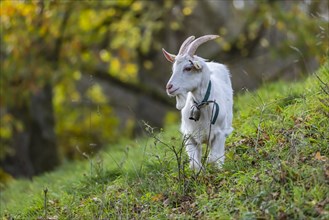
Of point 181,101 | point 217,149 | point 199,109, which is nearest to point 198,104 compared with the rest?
point 199,109

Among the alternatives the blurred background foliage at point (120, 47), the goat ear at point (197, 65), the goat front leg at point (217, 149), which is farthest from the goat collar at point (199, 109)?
the blurred background foliage at point (120, 47)

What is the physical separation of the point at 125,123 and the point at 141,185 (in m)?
16.6

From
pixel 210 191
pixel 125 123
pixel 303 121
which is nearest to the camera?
pixel 210 191

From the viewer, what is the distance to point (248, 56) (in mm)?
17875

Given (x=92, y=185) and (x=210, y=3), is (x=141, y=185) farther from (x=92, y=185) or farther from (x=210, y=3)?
(x=210, y=3)

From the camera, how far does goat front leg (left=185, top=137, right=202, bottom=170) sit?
24.9ft

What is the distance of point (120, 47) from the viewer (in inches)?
739

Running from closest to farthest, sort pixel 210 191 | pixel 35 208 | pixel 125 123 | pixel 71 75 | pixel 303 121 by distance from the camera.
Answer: pixel 210 191 → pixel 303 121 → pixel 35 208 → pixel 71 75 → pixel 125 123

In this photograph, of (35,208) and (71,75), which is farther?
(71,75)

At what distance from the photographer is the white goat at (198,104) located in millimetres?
7230

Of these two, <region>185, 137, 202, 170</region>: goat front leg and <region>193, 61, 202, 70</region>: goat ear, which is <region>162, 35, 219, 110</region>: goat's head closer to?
<region>193, 61, 202, 70</region>: goat ear

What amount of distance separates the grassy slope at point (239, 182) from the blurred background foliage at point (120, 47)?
20.5 ft

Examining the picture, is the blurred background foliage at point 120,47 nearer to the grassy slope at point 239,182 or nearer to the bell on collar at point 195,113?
the grassy slope at point 239,182

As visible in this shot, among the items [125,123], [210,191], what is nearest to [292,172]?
[210,191]
